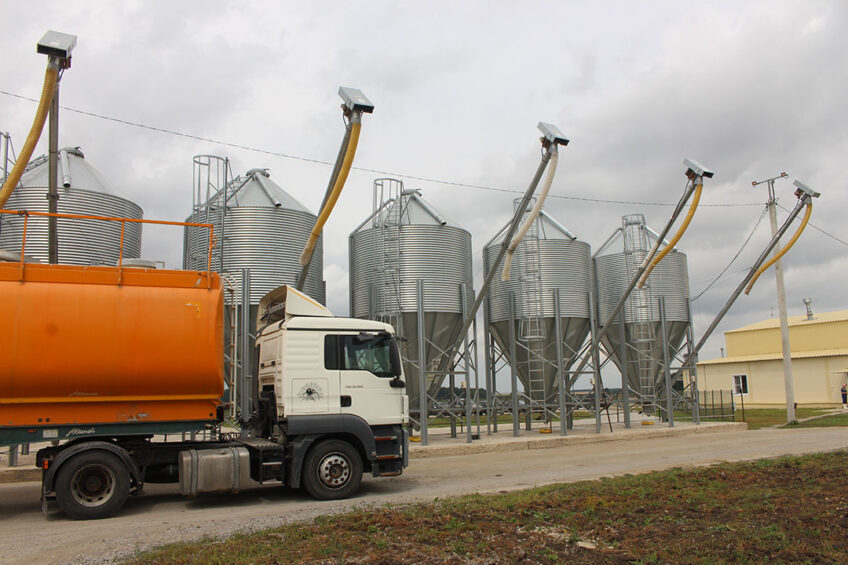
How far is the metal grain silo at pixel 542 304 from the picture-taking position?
71.8 ft

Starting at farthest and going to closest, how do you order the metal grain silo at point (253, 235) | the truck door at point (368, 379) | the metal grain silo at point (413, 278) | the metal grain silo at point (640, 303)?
the metal grain silo at point (640, 303), the metal grain silo at point (413, 278), the metal grain silo at point (253, 235), the truck door at point (368, 379)

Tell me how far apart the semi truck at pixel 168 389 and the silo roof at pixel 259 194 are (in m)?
6.48

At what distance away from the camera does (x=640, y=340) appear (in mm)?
24688

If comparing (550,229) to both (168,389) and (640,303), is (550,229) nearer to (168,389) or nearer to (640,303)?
(640,303)

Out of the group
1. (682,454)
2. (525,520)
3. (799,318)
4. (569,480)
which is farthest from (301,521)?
(799,318)

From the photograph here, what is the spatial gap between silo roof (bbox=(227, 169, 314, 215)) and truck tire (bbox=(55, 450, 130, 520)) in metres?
9.17

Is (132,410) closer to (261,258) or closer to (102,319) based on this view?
(102,319)

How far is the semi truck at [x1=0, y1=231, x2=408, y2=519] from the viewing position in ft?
31.4

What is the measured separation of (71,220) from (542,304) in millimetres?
13849

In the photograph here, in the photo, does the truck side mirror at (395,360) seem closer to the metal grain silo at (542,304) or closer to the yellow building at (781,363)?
the metal grain silo at (542,304)

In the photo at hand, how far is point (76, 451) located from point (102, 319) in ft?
6.42

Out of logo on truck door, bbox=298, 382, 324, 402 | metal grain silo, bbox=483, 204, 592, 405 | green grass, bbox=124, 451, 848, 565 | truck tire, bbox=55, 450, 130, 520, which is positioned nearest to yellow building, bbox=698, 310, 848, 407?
metal grain silo, bbox=483, 204, 592, 405

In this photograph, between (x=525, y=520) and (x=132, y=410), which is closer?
(x=525, y=520)

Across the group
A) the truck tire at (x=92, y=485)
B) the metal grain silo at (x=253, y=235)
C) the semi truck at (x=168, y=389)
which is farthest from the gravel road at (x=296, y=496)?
the metal grain silo at (x=253, y=235)
